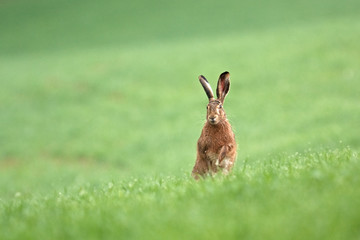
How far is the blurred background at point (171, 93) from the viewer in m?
20.5

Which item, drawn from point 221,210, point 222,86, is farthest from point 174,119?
point 221,210

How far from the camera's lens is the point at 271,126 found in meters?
21.9

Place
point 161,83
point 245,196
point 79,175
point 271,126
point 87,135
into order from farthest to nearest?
point 161,83
point 87,135
point 271,126
point 79,175
point 245,196

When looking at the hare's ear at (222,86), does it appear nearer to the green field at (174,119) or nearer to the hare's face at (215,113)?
the hare's face at (215,113)

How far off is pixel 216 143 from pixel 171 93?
21.1 metres

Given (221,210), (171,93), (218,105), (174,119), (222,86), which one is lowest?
(221,210)

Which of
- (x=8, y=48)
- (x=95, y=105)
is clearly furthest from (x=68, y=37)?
(x=95, y=105)

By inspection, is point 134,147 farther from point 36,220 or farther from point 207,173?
point 36,220

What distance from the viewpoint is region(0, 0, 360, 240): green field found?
526 centimetres

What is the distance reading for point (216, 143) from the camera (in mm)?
7594

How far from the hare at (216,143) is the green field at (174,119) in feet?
0.87

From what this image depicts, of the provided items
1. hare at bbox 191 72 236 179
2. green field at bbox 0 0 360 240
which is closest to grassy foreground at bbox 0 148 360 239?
green field at bbox 0 0 360 240

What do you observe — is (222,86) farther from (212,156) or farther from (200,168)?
(200,168)

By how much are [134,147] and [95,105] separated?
6209mm
